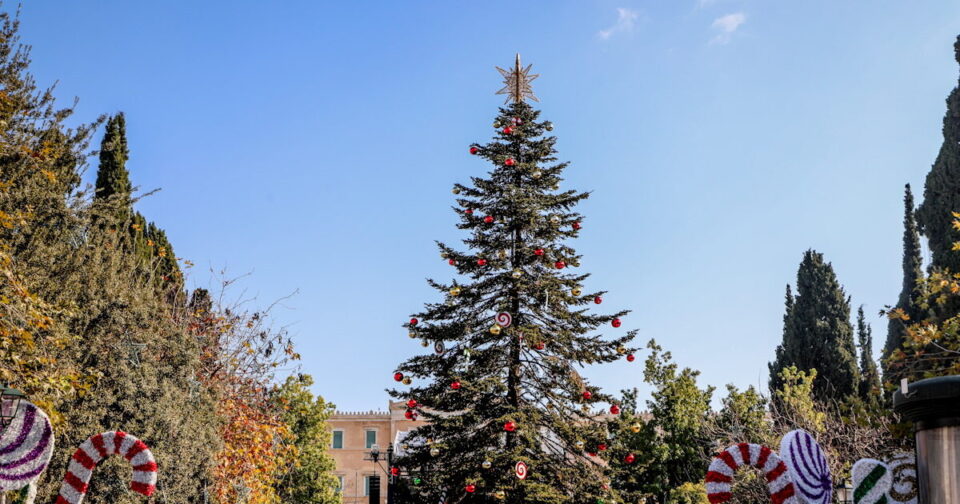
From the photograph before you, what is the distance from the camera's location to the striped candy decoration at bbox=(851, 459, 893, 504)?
9.94 meters

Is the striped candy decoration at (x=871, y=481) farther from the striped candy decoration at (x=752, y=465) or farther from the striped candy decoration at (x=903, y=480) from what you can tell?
the striped candy decoration at (x=752, y=465)

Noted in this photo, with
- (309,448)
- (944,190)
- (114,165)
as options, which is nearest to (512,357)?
(114,165)

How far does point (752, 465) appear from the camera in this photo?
11.2 meters

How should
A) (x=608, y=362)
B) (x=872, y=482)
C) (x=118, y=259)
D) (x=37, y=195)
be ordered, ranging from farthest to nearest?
(x=608, y=362) < (x=118, y=259) < (x=37, y=195) < (x=872, y=482)

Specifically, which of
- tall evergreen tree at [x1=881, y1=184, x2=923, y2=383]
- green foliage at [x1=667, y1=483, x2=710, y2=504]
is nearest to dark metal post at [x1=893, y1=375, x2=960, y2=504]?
green foliage at [x1=667, y1=483, x2=710, y2=504]

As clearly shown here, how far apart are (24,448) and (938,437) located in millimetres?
7544

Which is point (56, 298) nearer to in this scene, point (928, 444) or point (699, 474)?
point (928, 444)

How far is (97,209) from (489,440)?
9502mm

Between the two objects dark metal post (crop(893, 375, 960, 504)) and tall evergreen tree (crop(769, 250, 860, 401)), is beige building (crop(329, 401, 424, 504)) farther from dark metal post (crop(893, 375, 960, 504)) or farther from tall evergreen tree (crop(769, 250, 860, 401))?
dark metal post (crop(893, 375, 960, 504))

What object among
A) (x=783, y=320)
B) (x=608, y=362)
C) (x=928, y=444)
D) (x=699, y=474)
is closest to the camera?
(x=928, y=444)

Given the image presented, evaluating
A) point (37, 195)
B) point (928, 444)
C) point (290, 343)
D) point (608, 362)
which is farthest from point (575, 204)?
point (928, 444)

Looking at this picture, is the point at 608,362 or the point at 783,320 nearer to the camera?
the point at 608,362

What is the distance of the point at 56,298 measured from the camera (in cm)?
1688

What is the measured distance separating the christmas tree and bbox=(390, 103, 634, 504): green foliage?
0.03m
